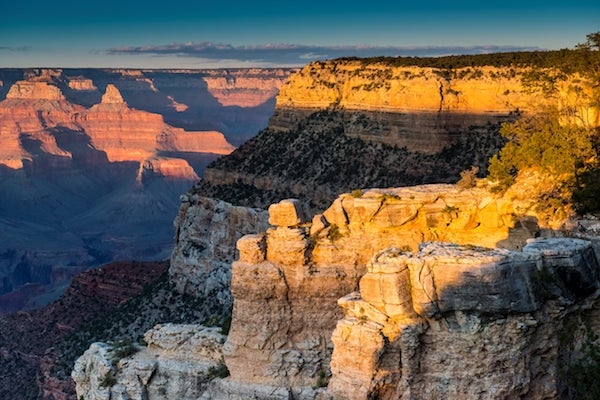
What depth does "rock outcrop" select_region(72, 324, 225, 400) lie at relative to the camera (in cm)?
2536

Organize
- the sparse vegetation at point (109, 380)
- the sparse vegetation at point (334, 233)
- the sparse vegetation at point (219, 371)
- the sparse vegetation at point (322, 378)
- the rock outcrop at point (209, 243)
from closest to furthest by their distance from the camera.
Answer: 1. the sparse vegetation at point (322, 378)
2. the sparse vegetation at point (334, 233)
3. the sparse vegetation at point (219, 371)
4. the sparse vegetation at point (109, 380)
5. the rock outcrop at point (209, 243)

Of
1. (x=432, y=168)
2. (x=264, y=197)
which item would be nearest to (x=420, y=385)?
(x=432, y=168)

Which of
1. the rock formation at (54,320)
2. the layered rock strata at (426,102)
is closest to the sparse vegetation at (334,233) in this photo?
the layered rock strata at (426,102)

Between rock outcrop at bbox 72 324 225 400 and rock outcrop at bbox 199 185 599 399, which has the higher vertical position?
rock outcrop at bbox 199 185 599 399

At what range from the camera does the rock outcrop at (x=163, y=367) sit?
25359 mm

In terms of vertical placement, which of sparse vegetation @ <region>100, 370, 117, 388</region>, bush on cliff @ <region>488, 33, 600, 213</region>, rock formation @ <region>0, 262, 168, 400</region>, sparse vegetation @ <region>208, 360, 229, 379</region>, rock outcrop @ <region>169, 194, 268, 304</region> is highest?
bush on cliff @ <region>488, 33, 600, 213</region>

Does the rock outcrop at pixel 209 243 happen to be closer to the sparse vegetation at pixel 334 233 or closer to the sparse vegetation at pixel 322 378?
the sparse vegetation at pixel 334 233

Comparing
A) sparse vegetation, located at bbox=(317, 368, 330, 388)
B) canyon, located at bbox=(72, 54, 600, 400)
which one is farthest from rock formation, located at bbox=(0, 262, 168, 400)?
sparse vegetation, located at bbox=(317, 368, 330, 388)

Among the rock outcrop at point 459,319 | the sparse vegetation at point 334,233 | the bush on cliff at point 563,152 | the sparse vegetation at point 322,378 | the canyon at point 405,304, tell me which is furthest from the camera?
the sparse vegetation at point 334,233

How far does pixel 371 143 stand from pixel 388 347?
1764 inches

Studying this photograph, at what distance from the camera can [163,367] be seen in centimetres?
2598

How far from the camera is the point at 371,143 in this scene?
6231 cm

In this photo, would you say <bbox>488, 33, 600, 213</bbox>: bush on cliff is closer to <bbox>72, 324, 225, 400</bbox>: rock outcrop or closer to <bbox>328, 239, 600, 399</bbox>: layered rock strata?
<bbox>328, 239, 600, 399</bbox>: layered rock strata

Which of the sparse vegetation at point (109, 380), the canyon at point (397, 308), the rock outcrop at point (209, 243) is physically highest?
the canyon at point (397, 308)
